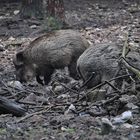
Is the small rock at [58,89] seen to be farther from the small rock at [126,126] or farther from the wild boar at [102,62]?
the small rock at [126,126]

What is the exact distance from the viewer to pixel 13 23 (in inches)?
587

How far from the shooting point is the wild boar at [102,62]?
22.7 ft

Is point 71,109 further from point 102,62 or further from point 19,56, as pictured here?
point 19,56

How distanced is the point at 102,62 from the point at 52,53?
262cm

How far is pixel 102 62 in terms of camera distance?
23.3ft

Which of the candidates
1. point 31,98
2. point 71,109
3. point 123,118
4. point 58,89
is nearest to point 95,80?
point 58,89

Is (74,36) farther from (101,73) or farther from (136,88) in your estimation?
(136,88)

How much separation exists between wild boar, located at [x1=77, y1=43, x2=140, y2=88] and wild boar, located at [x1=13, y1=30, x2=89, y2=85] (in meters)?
1.95

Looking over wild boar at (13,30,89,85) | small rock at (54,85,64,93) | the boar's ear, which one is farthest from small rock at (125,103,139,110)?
the boar's ear

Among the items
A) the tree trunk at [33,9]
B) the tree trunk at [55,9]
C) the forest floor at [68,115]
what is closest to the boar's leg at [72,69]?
the forest floor at [68,115]

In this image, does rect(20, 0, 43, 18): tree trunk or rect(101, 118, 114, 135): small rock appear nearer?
rect(101, 118, 114, 135): small rock

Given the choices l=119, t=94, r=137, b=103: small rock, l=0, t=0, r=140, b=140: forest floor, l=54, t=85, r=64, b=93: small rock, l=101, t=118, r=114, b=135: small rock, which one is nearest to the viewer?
l=101, t=118, r=114, b=135: small rock

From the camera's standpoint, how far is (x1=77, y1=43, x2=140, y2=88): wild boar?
693cm

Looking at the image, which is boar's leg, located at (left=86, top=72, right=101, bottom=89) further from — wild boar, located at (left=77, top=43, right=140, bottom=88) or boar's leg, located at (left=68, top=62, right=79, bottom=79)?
boar's leg, located at (left=68, top=62, right=79, bottom=79)
